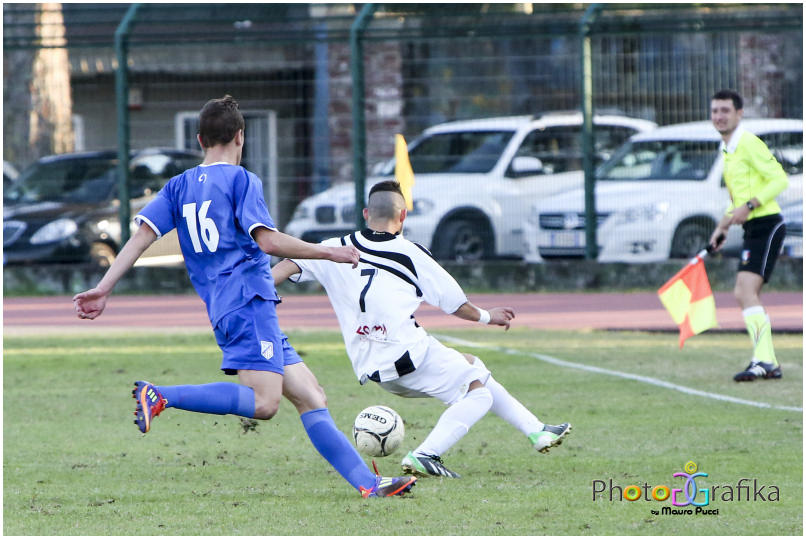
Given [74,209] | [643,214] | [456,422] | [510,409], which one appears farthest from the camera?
[74,209]

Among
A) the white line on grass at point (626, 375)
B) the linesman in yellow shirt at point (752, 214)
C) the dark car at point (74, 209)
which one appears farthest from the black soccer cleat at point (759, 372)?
the dark car at point (74, 209)

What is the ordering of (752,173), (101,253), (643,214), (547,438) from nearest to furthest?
1. (547,438)
2. (752,173)
3. (643,214)
4. (101,253)

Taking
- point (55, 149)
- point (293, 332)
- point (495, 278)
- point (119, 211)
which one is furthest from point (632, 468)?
point (55, 149)

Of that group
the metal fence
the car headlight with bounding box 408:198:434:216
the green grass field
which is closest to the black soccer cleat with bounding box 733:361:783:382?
the green grass field

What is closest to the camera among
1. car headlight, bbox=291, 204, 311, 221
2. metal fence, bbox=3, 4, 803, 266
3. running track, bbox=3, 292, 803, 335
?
running track, bbox=3, 292, 803, 335

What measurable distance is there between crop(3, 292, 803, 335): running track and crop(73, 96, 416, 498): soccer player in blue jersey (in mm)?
7539

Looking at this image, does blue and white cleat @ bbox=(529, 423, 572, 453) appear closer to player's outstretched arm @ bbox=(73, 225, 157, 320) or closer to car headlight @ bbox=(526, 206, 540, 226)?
player's outstretched arm @ bbox=(73, 225, 157, 320)

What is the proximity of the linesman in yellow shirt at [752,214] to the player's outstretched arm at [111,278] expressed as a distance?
499 centimetres

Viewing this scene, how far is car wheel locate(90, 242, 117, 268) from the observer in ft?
55.5

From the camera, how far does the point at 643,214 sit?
1562 centimetres

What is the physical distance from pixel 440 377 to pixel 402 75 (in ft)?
40.9

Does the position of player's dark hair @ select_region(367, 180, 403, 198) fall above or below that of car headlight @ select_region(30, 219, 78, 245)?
above

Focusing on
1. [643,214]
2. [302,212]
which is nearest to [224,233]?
[643,214]

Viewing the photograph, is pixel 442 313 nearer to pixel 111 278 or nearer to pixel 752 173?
pixel 752 173
